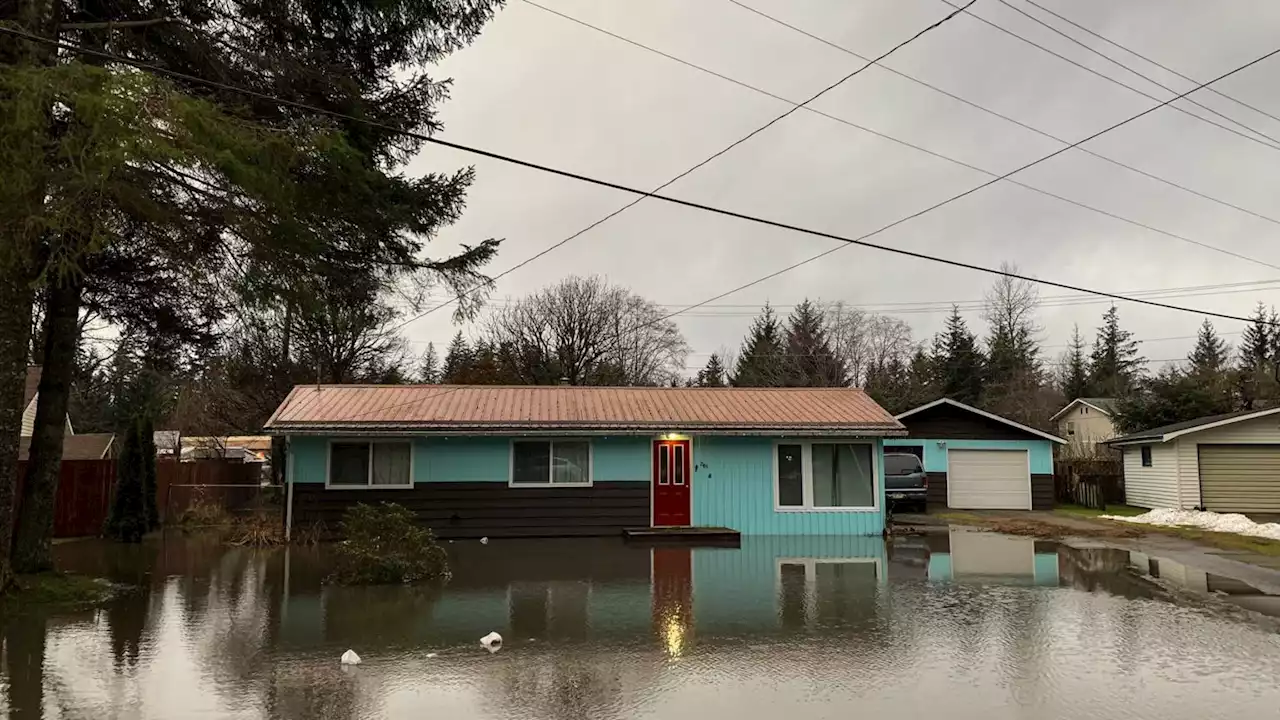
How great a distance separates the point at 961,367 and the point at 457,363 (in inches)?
1056

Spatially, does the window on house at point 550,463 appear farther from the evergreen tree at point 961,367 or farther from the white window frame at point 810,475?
the evergreen tree at point 961,367

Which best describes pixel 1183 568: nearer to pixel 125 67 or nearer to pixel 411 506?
pixel 411 506

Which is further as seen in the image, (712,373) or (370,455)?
(712,373)

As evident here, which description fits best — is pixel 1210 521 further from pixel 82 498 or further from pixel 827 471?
pixel 82 498

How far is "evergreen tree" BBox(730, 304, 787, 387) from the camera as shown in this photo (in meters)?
46.8

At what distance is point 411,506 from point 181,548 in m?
4.02

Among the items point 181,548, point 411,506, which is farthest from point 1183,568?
point 181,548

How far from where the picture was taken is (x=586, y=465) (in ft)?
54.9

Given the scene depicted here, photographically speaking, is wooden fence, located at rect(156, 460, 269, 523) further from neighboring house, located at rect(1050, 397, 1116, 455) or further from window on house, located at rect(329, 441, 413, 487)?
neighboring house, located at rect(1050, 397, 1116, 455)

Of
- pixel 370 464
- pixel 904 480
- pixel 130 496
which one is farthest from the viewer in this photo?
pixel 904 480

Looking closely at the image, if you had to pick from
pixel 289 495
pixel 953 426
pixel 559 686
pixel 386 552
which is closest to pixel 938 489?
pixel 953 426

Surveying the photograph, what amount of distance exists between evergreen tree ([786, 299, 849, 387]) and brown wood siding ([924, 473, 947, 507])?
65.5 ft

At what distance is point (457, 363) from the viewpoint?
4453cm

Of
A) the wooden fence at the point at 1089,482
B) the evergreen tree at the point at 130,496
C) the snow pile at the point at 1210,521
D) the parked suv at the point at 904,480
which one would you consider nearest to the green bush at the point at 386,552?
the evergreen tree at the point at 130,496
